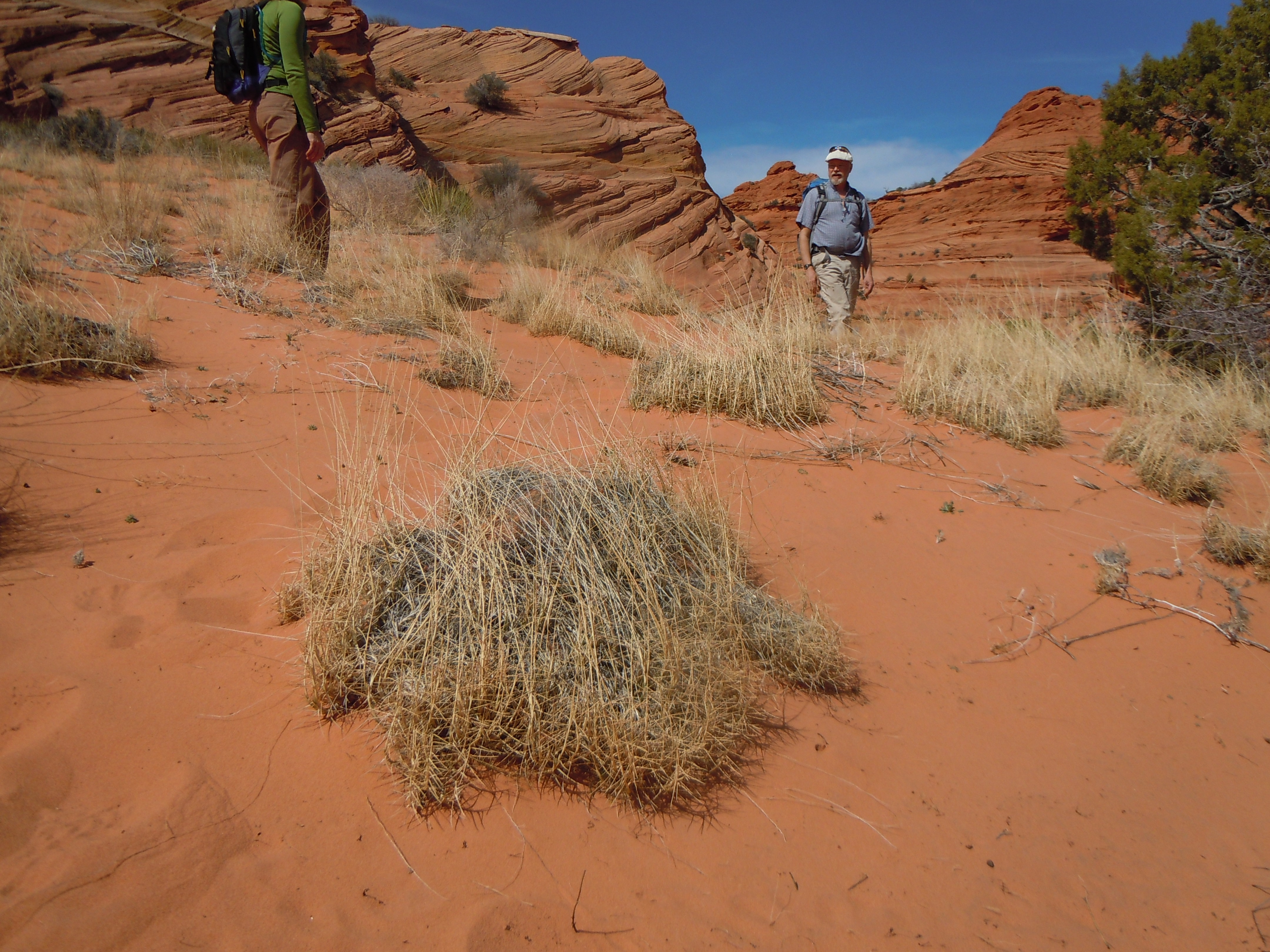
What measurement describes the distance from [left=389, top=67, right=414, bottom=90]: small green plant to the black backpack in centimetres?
1143

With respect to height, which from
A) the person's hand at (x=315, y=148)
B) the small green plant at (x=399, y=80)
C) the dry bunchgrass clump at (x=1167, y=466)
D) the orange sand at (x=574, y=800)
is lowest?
the orange sand at (x=574, y=800)

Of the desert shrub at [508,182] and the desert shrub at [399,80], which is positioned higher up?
the desert shrub at [399,80]

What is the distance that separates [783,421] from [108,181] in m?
7.34

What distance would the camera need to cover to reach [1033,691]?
2.53m

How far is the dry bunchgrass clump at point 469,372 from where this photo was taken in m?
4.28

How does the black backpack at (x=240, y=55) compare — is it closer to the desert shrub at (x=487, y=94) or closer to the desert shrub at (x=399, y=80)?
the desert shrub at (x=487, y=94)

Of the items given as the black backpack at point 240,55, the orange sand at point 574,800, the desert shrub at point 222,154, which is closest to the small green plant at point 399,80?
the desert shrub at point 222,154

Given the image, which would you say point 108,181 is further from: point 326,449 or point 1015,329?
point 1015,329

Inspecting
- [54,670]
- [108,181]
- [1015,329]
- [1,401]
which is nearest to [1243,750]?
[54,670]

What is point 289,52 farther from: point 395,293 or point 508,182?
point 508,182

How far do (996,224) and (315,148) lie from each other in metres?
17.1

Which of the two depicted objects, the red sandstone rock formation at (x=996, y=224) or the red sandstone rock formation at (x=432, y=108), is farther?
the red sandstone rock formation at (x=996, y=224)

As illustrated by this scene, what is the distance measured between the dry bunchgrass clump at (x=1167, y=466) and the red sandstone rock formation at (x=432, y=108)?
9.00 m

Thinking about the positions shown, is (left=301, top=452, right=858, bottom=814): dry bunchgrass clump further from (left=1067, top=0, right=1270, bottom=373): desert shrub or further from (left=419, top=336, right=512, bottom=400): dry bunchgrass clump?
(left=1067, top=0, right=1270, bottom=373): desert shrub
